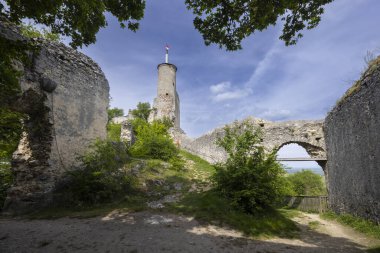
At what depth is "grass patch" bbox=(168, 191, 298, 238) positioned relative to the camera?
627cm

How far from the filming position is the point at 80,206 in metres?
7.36

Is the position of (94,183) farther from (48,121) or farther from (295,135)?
(295,135)

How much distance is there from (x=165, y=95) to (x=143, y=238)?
86.3ft

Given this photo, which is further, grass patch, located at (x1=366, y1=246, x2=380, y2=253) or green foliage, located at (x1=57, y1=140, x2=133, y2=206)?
green foliage, located at (x1=57, y1=140, x2=133, y2=206)

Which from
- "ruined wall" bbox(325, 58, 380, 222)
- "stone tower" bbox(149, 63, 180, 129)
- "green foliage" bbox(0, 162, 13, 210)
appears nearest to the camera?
"ruined wall" bbox(325, 58, 380, 222)

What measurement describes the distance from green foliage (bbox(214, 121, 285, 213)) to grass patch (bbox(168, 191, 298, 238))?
27cm

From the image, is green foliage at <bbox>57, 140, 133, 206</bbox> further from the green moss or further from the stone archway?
the stone archway

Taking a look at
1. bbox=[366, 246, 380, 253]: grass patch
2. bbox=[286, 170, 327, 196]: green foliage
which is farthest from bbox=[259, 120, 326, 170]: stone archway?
bbox=[286, 170, 327, 196]: green foliage

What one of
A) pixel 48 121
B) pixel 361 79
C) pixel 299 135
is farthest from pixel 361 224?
pixel 48 121

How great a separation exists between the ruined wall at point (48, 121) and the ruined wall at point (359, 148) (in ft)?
31.6

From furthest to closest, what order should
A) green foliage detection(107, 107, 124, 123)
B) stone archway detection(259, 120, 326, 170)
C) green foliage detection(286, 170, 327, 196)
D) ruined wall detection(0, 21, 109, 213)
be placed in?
green foliage detection(107, 107, 124, 123) → green foliage detection(286, 170, 327, 196) → stone archway detection(259, 120, 326, 170) → ruined wall detection(0, 21, 109, 213)

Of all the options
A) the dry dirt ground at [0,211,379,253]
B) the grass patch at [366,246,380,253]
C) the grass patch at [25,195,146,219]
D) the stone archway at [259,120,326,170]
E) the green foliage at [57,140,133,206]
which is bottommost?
the grass patch at [366,246,380,253]

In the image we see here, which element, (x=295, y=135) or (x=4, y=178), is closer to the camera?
(x=4, y=178)

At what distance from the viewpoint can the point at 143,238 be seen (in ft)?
16.3
